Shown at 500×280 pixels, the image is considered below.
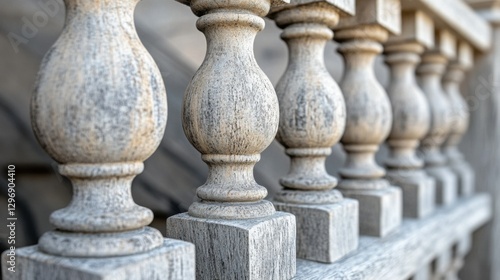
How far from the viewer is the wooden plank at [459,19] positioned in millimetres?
1371

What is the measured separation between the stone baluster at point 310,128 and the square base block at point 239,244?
149 mm

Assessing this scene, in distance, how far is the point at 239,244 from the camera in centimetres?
75

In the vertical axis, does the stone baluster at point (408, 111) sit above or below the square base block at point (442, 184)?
above

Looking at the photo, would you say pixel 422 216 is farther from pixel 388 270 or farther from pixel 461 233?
pixel 388 270

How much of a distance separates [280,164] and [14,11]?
1.37 meters

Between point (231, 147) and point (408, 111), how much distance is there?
0.79 m

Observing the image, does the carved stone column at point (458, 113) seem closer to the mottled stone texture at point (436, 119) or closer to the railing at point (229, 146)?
the mottled stone texture at point (436, 119)

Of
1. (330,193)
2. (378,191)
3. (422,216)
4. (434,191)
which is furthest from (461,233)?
(330,193)

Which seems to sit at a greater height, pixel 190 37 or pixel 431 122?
pixel 190 37

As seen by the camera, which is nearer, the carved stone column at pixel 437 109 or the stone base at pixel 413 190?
the stone base at pixel 413 190

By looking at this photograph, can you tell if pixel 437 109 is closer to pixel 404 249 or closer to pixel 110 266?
pixel 404 249

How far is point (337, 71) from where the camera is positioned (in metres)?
2.88
